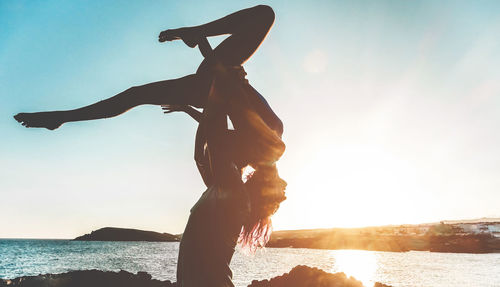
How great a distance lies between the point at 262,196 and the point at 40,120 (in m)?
1.06

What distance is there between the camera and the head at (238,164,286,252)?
1.43m

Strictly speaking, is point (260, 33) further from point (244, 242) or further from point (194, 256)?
point (244, 242)

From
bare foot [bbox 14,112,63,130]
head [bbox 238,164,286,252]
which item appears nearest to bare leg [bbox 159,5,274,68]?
head [bbox 238,164,286,252]

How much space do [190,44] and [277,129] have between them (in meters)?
0.50

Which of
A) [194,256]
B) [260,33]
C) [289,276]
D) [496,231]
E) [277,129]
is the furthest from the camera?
[496,231]

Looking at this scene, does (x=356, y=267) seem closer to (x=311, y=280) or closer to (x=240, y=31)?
(x=311, y=280)

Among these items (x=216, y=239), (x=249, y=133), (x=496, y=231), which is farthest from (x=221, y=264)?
(x=496, y=231)

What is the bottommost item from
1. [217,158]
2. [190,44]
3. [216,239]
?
[216,239]

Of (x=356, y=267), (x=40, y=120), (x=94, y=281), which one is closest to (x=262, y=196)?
(x=40, y=120)

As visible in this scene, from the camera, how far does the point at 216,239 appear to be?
1.15 meters

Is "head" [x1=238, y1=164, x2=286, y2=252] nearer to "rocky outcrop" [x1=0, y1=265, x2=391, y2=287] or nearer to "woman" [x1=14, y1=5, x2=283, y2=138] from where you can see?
"woman" [x1=14, y1=5, x2=283, y2=138]

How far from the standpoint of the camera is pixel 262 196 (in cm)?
146

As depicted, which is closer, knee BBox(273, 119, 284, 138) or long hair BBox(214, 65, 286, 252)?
long hair BBox(214, 65, 286, 252)

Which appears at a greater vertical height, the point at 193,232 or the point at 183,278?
the point at 193,232
